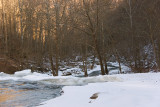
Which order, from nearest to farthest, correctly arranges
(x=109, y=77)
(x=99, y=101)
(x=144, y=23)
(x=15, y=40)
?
(x=99, y=101)
(x=109, y=77)
(x=144, y=23)
(x=15, y=40)

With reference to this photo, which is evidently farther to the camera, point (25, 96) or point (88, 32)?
point (88, 32)

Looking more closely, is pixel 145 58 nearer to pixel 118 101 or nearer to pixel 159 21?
pixel 159 21

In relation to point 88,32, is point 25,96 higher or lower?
lower

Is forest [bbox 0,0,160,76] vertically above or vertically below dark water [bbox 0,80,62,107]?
above

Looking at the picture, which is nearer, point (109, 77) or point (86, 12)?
point (109, 77)

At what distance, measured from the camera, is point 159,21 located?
52.7 ft

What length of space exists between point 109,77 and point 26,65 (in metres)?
14.6

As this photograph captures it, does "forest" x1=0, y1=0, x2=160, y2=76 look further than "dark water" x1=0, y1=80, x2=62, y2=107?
Yes

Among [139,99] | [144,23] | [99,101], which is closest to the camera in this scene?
[139,99]

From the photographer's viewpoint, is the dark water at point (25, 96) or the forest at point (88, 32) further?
the forest at point (88, 32)

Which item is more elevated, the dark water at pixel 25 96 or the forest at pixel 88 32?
the forest at pixel 88 32

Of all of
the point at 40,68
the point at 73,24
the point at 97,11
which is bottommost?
the point at 40,68

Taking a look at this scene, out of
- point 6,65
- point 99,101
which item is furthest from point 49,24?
point 99,101

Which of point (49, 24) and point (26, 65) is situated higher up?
point (49, 24)
